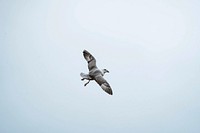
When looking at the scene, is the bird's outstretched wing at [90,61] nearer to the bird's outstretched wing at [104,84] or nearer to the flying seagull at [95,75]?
the flying seagull at [95,75]

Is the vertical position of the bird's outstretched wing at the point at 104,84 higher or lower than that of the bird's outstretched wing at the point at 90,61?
lower

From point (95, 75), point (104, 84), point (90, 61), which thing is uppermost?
point (90, 61)

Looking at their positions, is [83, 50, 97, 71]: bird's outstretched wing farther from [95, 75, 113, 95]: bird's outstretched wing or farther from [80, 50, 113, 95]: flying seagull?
[95, 75, 113, 95]: bird's outstretched wing

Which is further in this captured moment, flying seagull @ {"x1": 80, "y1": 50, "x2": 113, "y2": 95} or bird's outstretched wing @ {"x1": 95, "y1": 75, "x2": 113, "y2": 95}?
flying seagull @ {"x1": 80, "y1": 50, "x2": 113, "y2": 95}

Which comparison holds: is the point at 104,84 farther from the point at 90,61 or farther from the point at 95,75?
the point at 90,61

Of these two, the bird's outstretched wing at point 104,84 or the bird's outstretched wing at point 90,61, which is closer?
the bird's outstretched wing at point 104,84

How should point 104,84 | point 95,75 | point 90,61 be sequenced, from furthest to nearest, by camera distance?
point 90,61 < point 95,75 < point 104,84

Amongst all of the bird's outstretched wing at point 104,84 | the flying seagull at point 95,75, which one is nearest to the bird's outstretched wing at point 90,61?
the flying seagull at point 95,75

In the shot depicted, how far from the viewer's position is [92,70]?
71.9 ft

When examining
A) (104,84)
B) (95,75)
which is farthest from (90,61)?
(104,84)

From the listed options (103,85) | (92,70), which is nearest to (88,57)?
(92,70)

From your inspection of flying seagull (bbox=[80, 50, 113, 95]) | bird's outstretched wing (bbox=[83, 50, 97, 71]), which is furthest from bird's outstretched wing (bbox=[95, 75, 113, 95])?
bird's outstretched wing (bbox=[83, 50, 97, 71])

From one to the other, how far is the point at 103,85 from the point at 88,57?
3.52 metres

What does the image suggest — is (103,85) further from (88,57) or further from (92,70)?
(88,57)
